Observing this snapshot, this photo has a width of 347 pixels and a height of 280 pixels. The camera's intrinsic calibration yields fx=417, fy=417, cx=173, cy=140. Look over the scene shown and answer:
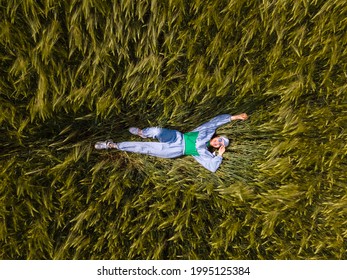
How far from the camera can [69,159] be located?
175 centimetres

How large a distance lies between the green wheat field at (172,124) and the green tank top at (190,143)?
6 cm

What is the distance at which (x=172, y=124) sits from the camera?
1.86 meters

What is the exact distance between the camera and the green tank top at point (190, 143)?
1.84 m

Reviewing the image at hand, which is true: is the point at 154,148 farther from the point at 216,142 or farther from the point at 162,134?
the point at 216,142

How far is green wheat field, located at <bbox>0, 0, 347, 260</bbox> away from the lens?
162cm

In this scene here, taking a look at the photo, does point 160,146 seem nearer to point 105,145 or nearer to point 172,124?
point 172,124

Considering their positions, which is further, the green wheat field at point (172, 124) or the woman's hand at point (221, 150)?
the woman's hand at point (221, 150)

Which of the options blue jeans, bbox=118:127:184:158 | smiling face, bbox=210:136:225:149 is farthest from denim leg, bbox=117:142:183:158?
smiling face, bbox=210:136:225:149

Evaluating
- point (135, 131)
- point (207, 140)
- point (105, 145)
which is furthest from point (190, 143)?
point (105, 145)

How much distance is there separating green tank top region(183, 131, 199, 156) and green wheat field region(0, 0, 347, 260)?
6 centimetres

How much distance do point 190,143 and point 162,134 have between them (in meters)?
0.13

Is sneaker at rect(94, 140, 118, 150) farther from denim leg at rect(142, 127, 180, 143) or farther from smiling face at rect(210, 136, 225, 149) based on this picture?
smiling face at rect(210, 136, 225, 149)

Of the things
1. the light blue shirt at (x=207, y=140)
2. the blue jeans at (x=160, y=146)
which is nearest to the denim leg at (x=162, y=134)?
the blue jeans at (x=160, y=146)

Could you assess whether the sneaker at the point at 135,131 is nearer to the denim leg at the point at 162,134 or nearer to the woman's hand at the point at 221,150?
the denim leg at the point at 162,134
